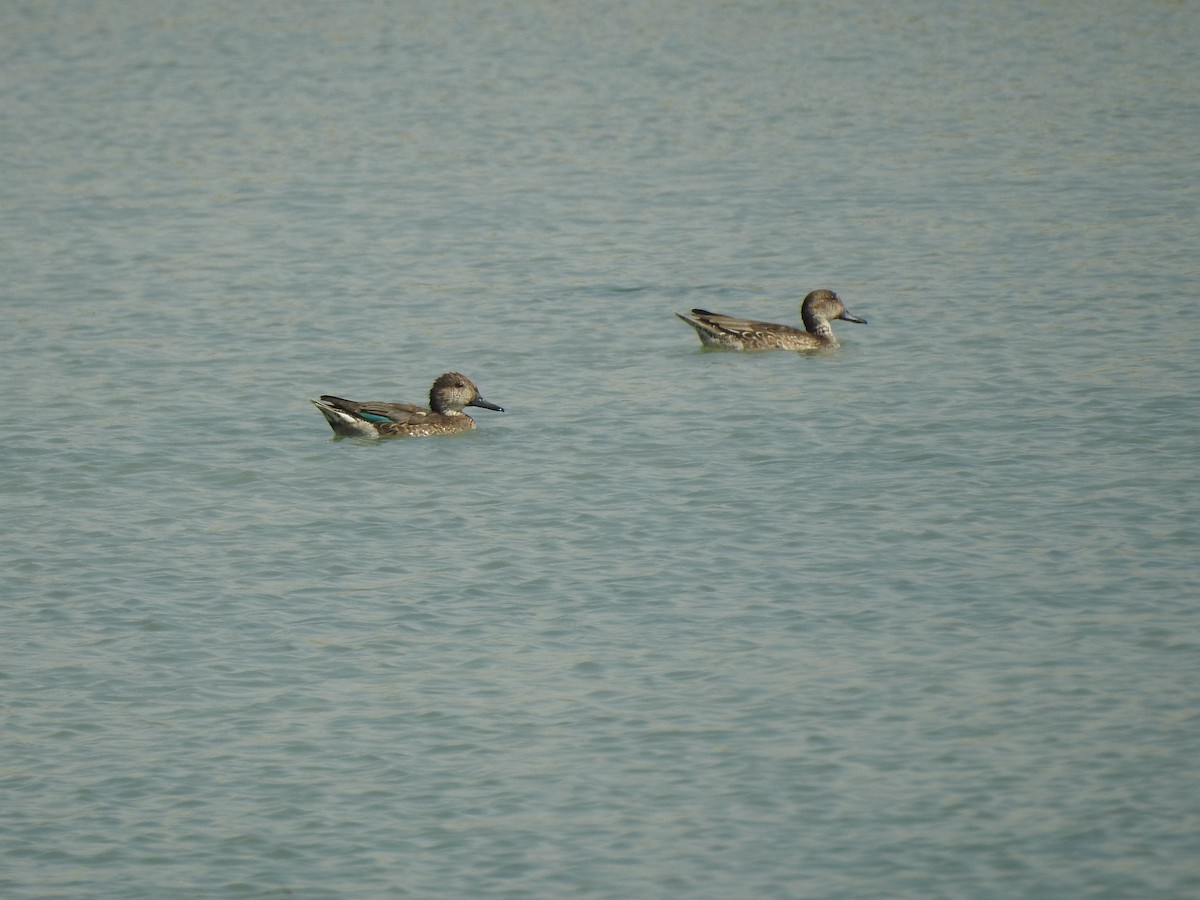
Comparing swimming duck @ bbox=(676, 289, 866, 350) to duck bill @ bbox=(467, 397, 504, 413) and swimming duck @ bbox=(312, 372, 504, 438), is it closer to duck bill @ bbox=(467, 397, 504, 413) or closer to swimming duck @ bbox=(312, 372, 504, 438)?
duck bill @ bbox=(467, 397, 504, 413)

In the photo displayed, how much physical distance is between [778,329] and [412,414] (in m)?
4.30

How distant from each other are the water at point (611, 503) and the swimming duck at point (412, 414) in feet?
0.71

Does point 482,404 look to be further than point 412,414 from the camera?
Yes

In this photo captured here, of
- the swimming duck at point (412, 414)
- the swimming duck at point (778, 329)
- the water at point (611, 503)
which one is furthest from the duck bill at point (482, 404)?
the swimming duck at point (778, 329)

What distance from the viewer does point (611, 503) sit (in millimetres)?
14820

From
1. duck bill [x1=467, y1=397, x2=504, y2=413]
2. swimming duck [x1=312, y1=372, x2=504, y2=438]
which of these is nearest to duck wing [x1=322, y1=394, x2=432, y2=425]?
swimming duck [x1=312, y1=372, x2=504, y2=438]

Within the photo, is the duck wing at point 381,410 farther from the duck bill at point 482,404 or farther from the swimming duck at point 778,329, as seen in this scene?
the swimming duck at point 778,329

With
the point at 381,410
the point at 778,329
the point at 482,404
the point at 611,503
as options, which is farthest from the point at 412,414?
the point at 778,329

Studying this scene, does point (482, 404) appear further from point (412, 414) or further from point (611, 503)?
point (611, 503)

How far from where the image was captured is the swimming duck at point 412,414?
16594 millimetres

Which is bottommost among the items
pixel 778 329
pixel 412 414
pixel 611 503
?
pixel 611 503

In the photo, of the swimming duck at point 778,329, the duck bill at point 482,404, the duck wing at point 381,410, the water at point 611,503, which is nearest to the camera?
the water at point 611,503

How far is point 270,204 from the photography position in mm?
26375

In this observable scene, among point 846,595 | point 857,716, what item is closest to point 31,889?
point 857,716
